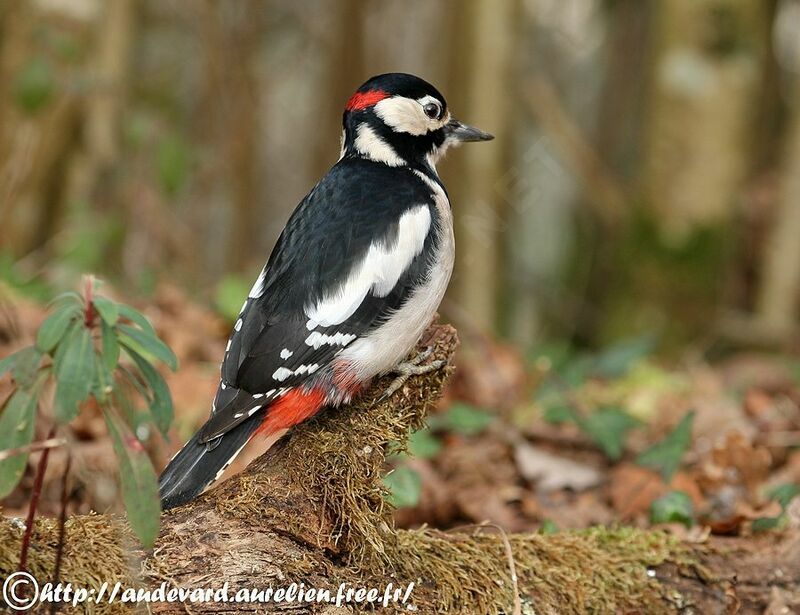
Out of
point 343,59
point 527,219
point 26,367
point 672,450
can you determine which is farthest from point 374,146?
point 527,219

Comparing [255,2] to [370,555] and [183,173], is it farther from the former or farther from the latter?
[370,555]

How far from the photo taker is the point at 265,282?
3334 millimetres

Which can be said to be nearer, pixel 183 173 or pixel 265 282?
pixel 265 282

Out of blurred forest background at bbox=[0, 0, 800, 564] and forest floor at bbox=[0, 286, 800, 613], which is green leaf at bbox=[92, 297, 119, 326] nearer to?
blurred forest background at bbox=[0, 0, 800, 564]

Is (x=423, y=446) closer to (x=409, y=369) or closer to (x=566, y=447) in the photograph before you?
(x=566, y=447)

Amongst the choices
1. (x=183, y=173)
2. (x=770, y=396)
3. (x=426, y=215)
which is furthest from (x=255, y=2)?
(x=426, y=215)

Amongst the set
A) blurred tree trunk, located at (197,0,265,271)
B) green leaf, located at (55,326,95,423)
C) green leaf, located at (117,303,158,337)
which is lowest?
green leaf, located at (55,326,95,423)

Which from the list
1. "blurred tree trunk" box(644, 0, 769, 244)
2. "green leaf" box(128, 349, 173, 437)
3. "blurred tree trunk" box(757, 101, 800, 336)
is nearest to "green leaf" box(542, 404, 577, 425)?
"blurred tree trunk" box(644, 0, 769, 244)

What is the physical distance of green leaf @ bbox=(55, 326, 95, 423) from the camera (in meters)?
2.12

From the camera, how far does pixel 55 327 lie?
86.3 inches

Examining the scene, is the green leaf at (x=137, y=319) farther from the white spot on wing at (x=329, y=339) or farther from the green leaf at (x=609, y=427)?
the green leaf at (x=609, y=427)

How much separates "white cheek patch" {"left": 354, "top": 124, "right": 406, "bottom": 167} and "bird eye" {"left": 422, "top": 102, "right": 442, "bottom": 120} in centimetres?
20

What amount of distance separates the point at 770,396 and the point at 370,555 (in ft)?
13.1

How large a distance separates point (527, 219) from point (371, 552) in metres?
9.03
